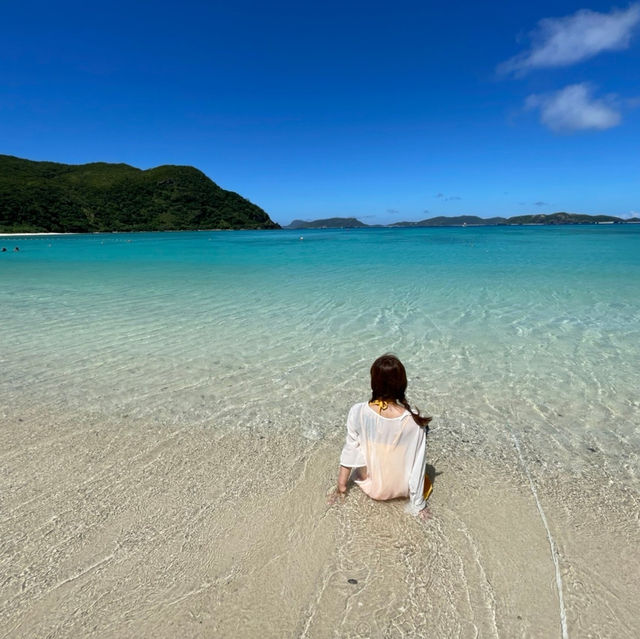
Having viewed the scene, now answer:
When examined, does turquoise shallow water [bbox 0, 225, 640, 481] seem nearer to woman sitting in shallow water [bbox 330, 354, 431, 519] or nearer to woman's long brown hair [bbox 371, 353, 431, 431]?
woman sitting in shallow water [bbox 330, 354, 431, 519]

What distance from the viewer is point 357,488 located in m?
3.57

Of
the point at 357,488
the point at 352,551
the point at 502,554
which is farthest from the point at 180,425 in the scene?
the point at 502,554

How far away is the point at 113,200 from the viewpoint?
136750 mm

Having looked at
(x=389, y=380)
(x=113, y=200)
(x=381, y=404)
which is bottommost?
(x=381, y=404)

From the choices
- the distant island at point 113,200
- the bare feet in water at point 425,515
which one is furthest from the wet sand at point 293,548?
the distant island at point 113,200

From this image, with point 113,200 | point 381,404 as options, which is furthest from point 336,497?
point 113,200

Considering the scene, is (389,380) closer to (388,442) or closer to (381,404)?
(381,404)

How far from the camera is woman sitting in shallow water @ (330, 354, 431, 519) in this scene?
305 centimetres

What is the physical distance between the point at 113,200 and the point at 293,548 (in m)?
157

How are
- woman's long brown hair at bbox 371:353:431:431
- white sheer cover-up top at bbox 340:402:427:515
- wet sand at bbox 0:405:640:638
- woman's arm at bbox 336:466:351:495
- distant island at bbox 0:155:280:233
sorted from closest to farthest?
wet sand at bbox 0:405:640:638
woman's long brown hair at bbox 371:353:431:431
white sheer cover-up top at bbox 340:402:427:515
woman's arm at bbox 336:466:351:495
distant island at bbox 0:155:280:233

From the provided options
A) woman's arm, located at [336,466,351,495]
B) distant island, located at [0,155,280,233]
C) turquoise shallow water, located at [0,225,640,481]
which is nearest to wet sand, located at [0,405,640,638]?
woman's arm, located at [336,466,351,495]

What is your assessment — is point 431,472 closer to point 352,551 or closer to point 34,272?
point 352,551

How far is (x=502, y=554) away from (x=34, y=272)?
86.0 ft

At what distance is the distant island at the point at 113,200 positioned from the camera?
356 ft
